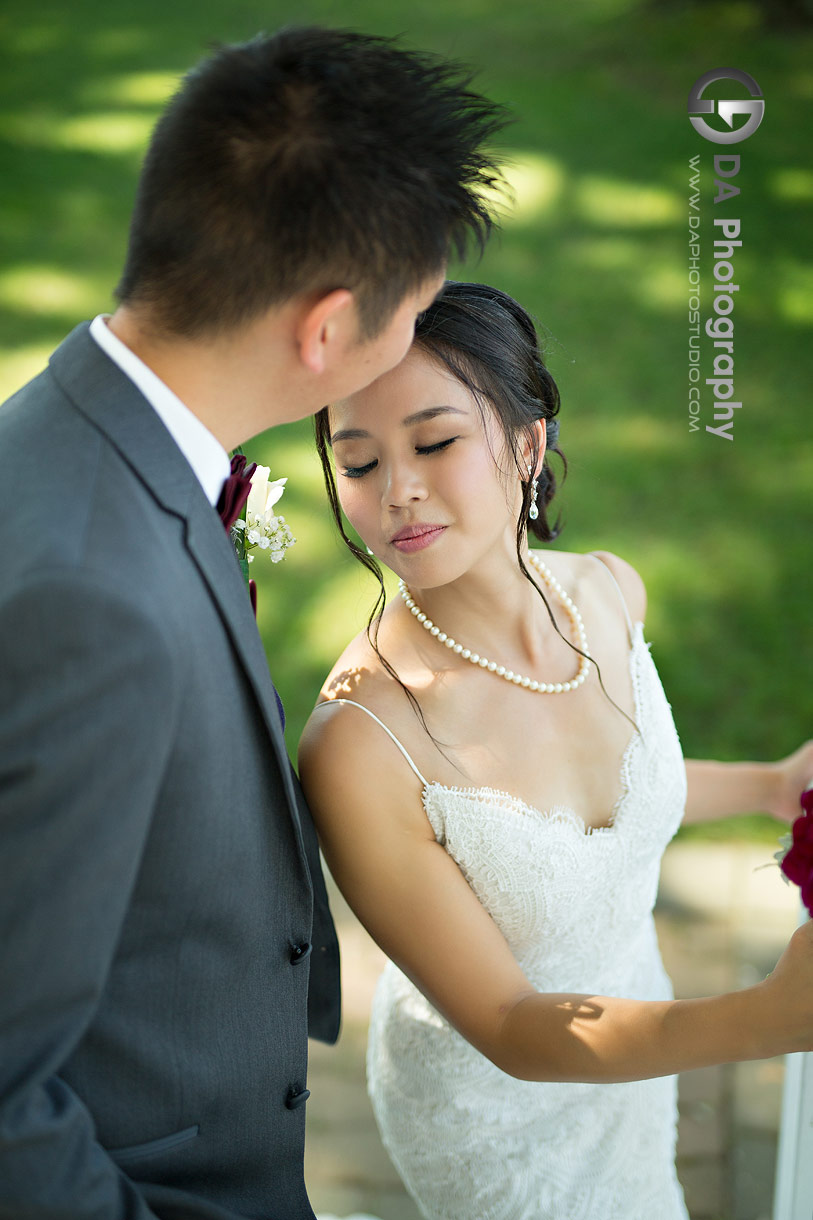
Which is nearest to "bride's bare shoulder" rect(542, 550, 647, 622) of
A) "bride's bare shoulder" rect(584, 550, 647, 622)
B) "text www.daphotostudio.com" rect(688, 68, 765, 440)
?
"bride's bare shoulder" rect(584, 550, 647, 622)

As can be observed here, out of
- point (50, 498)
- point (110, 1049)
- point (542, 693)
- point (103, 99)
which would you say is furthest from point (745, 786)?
point (103, 99)

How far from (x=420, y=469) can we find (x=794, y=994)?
100cm

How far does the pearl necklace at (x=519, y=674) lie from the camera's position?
2188 millimetres

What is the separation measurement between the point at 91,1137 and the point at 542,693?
122 centimetres

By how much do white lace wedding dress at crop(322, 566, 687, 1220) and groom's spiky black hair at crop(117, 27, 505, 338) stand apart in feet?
3.04

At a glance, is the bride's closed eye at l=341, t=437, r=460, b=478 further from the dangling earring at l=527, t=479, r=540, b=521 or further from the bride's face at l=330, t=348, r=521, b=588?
the dangling earring at l=527, t=479, r=540, b=521

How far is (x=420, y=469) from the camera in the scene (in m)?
1.89

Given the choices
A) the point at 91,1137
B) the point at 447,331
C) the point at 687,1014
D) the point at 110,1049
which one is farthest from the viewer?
the point at 447,331

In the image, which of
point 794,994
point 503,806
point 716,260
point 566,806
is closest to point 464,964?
point 503,806

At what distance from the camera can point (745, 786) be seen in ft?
8.07

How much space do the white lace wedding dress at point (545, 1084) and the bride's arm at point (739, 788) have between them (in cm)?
13

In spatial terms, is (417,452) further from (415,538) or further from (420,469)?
(415,538)

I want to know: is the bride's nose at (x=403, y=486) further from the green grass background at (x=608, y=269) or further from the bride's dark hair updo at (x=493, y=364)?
the green grass background at (x=608, y=269)

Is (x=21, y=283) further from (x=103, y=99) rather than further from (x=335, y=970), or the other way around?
(x=335, y=970)
